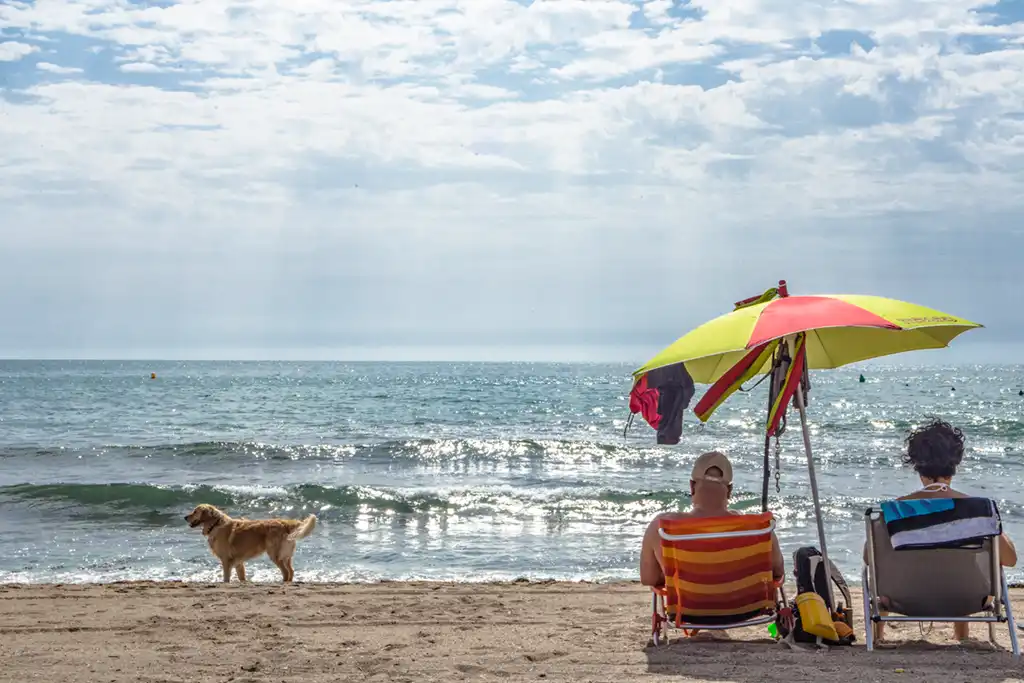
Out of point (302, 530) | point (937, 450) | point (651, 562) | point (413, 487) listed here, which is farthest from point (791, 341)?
point (413, 487)

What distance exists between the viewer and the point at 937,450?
5.45m

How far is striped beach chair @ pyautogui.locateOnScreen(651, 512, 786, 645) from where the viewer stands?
18.3 feet

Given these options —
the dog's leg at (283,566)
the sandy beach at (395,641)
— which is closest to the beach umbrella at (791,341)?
the sandy beach at (395,641)

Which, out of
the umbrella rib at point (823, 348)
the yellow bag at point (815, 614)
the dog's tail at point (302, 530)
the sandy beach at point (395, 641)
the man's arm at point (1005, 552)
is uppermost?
the umbrella rib at point (823, 348)

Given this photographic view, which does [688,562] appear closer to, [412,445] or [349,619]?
[349,619]

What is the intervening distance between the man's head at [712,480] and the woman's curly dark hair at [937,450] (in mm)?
1004

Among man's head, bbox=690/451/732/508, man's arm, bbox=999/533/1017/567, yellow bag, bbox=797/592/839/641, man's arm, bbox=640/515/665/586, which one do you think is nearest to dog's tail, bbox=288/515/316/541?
man's arm, bbox=640/515/665/586

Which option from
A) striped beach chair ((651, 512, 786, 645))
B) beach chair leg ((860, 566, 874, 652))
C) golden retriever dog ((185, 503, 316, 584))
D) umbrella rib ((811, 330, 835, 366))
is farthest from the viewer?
golden retriever dog ((185, 503, 316, 584))

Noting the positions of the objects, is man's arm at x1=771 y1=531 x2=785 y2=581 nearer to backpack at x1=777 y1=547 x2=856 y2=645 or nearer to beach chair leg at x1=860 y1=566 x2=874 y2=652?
backpack at x1=777 y1=547 x2=856 y2=645

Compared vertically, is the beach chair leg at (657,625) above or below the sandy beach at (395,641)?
above

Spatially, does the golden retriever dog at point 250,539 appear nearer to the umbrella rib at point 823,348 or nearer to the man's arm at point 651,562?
the man's arm at point 651,562

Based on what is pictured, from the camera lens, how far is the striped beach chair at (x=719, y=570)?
5.58 metres

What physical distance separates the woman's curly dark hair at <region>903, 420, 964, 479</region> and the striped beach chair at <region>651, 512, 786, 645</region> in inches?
33.9

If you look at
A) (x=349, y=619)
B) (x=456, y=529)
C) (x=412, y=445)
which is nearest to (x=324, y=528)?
(x=456, y=529)
